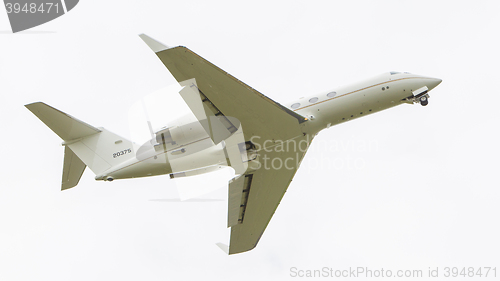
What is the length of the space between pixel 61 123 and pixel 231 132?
32.5 ft

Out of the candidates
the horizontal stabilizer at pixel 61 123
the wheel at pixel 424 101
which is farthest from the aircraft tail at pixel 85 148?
the wheel at pixel 424 101

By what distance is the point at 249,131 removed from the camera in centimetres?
2653

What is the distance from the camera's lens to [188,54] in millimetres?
21672

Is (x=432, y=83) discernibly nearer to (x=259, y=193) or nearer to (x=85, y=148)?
(x=259, y=193)

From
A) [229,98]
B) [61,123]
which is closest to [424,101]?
[229,98]

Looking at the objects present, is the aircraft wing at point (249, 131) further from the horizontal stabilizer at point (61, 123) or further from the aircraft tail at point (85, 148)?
the horizontal stabilizer at point (61, 123)

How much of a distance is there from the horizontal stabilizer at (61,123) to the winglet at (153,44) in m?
9.38

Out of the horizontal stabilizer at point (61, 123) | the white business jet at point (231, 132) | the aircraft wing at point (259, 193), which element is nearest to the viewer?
the white business jet at point (231, 132)

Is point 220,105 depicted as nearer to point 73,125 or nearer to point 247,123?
point 247,123

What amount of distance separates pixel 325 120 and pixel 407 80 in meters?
5.09

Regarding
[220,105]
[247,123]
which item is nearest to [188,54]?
[220,105]

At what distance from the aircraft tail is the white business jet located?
54 mm

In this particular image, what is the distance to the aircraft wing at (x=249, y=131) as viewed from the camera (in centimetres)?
2252

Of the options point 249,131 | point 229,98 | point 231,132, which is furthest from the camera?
point 249,131
